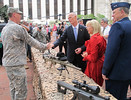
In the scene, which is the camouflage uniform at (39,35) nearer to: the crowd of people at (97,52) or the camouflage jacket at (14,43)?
the crowd of people at (97,52)

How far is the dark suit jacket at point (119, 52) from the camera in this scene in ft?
9.30

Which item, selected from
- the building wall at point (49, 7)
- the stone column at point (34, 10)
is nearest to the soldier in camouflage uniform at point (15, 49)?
the building wall at point (49, 7)

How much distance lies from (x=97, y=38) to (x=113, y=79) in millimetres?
1069

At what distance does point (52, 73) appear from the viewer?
4.10 metres

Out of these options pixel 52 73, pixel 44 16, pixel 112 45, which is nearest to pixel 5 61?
pixel 52 73

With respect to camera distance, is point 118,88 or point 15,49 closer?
point 118,88

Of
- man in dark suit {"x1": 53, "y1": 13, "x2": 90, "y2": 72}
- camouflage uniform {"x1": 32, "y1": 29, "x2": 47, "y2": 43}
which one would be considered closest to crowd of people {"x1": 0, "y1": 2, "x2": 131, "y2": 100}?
man in dark suit {"x1": 53, "y1": 13, "x2": 90, "y2": 72}

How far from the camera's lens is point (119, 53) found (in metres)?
2.96

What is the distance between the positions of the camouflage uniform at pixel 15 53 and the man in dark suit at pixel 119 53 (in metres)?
1.53

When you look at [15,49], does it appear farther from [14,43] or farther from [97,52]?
[97,52]

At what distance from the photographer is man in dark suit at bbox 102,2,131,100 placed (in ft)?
9.32

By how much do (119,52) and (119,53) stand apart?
0.02 metres

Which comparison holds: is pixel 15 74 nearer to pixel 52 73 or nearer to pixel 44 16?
pixel 52 73

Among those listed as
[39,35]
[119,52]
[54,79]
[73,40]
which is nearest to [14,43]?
[54,79]
